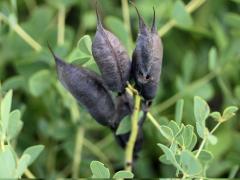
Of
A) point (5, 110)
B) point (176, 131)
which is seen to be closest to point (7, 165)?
point (5, 110)

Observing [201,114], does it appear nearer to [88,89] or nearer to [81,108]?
[88,89]

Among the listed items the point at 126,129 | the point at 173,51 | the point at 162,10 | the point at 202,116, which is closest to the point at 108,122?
the point at 126,129

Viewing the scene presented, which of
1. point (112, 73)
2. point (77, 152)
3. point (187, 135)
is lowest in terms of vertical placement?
point (77, 152)

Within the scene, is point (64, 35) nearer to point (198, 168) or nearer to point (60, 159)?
point (60, 159)

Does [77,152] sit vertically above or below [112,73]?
below

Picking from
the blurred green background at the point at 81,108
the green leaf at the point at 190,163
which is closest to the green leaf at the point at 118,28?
the blurred green background at the point at 81,108

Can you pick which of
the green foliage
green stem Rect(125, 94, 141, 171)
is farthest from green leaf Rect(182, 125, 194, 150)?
green stem Rect(125, 94, 141, 171)

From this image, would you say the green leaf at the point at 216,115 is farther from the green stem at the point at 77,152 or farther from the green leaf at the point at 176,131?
the green stem at the point at 77,152
